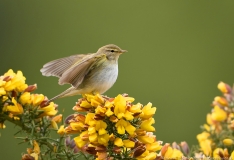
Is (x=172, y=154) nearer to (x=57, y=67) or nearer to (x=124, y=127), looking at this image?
(x=124, y=127)

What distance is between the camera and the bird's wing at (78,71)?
16.9 feet

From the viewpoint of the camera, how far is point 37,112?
441 centimetres

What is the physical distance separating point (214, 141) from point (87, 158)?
134cm

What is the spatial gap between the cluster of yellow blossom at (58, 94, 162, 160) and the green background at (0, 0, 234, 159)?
8.51 meters

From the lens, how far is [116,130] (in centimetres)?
395

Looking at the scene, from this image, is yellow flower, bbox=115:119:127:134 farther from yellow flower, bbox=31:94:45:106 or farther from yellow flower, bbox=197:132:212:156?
yellow flower, bbox=197:132:212:156

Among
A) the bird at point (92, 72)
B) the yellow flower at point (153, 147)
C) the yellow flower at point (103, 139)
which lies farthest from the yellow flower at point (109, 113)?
the bird at point (92, 72)

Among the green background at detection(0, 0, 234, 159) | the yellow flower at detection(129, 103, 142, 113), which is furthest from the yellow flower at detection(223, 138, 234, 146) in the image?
the green background at detection(0, 0, 234, 159)

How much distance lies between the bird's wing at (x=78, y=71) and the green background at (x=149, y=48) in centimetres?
703

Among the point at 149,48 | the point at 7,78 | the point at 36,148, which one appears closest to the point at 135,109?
the point at 36,148

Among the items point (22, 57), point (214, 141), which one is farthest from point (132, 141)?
point (22, 57)

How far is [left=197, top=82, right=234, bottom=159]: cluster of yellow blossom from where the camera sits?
15.6 ft

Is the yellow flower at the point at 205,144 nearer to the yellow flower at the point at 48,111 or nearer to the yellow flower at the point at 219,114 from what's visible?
the yellow flower at the point at 219,114

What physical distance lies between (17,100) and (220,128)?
5.64 feet
